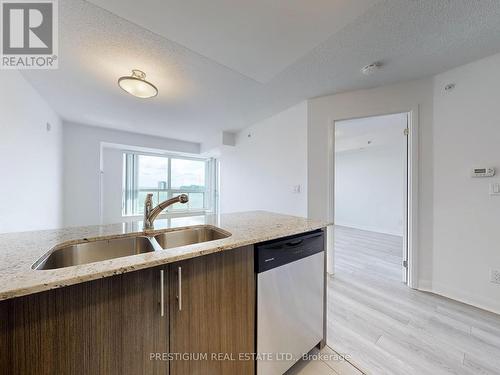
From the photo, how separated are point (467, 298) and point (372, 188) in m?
3.71

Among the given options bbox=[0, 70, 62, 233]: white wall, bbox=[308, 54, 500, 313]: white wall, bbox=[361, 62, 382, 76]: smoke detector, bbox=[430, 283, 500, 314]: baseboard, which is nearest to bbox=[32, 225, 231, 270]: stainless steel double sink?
bbox=[0, 70, 62, 233]: white wall

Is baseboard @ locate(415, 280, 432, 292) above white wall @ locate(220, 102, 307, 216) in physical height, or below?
below

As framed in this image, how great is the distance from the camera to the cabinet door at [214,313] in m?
0.82

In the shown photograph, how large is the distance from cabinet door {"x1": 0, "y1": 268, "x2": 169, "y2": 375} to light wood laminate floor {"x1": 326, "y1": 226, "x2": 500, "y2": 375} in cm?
115

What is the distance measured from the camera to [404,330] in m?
1.58

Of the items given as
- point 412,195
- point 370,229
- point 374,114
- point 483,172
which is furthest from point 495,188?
point 370,229

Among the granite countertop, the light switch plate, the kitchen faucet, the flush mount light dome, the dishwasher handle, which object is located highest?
the flush mount light dome

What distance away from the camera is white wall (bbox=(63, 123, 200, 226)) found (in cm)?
365

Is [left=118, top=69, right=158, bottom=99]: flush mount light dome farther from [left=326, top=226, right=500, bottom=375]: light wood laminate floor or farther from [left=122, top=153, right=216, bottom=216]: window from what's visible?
[left=122, top=153, right=216, bottom=216]: window

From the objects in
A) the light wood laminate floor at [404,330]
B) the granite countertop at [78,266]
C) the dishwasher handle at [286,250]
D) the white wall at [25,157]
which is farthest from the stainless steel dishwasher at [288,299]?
the white wall at [25,157]

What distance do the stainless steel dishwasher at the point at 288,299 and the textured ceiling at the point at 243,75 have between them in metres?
1.64

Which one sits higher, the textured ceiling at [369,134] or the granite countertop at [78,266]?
the textured ceiling at [369,134]

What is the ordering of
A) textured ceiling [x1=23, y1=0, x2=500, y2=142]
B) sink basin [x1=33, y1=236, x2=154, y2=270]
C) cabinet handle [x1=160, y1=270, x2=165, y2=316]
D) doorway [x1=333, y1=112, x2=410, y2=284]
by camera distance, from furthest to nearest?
doorway [x1=333, y1=112, x2=410, y2=284] → textured ceiling [x1=23, y1=0, x2=500, y2=142] → sink basin [x1=33, y1=236, x2=154, y2=270] → cabinet handle [x1=160, y1=270, x2=165, y2=316]

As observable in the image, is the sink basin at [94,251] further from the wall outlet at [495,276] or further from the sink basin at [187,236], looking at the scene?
the wall outlet at [495,276]
